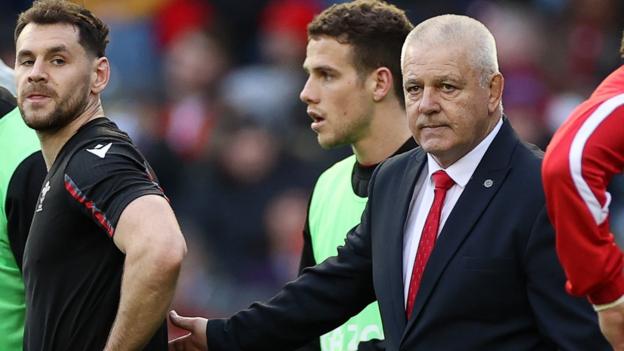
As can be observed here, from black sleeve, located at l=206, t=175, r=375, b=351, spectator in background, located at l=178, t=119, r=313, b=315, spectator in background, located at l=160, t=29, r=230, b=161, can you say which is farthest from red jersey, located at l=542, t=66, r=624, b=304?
spectator in background, located at l=160, t=29, r=230, b=161

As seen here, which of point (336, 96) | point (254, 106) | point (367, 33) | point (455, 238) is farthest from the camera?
point (254, 106)

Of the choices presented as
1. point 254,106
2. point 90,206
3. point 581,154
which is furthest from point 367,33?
point 254,106

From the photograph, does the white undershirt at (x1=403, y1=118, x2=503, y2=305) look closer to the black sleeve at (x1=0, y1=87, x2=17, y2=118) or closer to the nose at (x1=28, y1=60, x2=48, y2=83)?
the nose at (x1=28, y1=60, x2=48, y2=83)

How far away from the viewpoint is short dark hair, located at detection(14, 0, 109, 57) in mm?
4762

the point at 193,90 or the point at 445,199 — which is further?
the point at 193,90

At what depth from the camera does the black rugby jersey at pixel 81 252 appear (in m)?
4.25

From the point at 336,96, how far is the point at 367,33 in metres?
0.32

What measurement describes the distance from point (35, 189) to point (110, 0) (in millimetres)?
7241

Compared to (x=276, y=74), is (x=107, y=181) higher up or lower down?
higher up

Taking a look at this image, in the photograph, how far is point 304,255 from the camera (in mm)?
5602

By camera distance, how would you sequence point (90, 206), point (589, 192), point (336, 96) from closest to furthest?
point (589, 192) < point (90, 206) < point (336, 96)

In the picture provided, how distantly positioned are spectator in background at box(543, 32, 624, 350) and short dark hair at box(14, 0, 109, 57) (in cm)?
202

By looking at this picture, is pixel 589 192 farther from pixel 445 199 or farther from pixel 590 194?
pixel 445 199

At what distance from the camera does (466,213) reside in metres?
4.04
